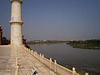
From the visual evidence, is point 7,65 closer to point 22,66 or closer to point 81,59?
point 22,66

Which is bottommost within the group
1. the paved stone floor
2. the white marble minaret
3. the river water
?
the river water

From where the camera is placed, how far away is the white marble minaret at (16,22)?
27562 millimetres

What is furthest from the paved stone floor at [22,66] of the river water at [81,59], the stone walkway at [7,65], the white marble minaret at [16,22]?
the white marble minaret at [16,22]

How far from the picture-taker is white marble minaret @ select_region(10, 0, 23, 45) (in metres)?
27.6

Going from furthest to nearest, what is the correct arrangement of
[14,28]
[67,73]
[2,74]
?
[14,28] < [2,74] < [67,73]

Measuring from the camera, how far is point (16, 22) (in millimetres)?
27531

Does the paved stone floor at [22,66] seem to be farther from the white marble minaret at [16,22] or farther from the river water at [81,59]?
the white marble minaret at [16,22]

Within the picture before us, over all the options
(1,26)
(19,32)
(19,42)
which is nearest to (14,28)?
(19,32)

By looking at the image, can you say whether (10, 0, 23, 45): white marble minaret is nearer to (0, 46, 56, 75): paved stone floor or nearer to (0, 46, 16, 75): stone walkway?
(0, 46, 16, 75): stone walkway

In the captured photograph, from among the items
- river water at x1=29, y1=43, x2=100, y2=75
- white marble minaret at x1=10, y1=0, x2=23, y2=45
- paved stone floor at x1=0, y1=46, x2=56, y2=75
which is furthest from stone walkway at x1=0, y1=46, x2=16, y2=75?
white marble minaret at x1=10, y1=0, x2=23, y2=45

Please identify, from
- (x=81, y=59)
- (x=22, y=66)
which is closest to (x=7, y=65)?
(x=22, y=66)

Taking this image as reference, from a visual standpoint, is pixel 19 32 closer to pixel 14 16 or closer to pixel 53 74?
pixel 14 16

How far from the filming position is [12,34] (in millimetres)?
27781

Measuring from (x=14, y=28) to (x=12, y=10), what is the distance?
480cm
